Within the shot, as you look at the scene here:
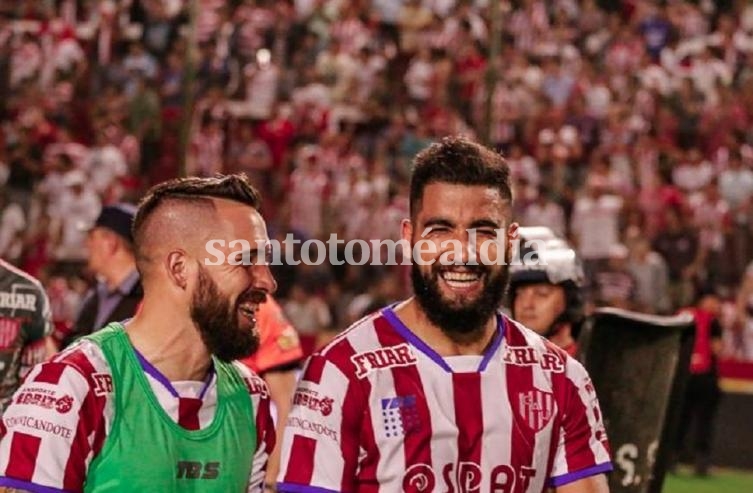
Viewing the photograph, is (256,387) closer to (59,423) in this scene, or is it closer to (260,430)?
(260,430)

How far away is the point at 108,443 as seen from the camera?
3828 millimetres

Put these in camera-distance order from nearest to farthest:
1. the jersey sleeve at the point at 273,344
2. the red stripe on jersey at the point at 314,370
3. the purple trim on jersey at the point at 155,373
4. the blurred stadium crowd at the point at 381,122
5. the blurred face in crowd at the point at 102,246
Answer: the purple trim on jersey at the point at 155,373
the red stripe on jersey at the point at 314,370
the jersey sleeve at the point at 273,344
the blurred face in crowd at the point at 102,246
the blurred stadium crowd at the point at 381,122

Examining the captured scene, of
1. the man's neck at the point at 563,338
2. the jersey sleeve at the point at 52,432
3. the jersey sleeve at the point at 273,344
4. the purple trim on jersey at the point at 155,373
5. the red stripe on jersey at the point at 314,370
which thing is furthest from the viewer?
the jersey sleeve at the point at 273,344

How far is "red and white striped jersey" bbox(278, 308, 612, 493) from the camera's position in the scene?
4008 millimetres

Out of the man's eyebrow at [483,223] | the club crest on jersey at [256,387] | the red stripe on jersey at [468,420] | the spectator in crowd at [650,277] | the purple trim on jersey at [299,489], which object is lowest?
the purple trim on jersey at [299,489]

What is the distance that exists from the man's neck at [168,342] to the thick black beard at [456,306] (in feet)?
1.70

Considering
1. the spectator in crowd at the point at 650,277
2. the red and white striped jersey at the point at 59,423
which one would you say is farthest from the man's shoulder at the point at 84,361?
the spectator in crowd at the point at 650,277

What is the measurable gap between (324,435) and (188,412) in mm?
311

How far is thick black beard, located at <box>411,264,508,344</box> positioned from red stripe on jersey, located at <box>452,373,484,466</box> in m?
0.13

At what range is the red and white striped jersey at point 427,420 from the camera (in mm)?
4008

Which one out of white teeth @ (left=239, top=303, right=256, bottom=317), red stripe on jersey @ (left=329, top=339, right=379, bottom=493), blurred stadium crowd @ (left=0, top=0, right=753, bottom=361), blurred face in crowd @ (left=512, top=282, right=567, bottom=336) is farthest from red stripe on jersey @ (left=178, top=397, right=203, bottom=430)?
blurred stadium crowd @ (left=0, top=0, right=753, bottom=361)

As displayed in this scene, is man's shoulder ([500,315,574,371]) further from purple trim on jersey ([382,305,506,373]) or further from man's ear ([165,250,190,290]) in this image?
man's ear ([165,250,190,290])

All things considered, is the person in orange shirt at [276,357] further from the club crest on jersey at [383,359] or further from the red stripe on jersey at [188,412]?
the red stripe on jersey at [188,412]

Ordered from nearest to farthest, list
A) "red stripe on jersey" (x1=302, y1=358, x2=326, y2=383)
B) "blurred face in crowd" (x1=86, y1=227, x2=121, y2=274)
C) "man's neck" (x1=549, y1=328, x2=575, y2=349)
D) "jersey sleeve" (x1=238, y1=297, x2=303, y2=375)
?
"red stripe on jersey" (x1=302, y1=358, x2=326, y2=383) < "man's neck" (x1=549, y1=328, x2=575, y2=349) < "jersey sleeve" (x1=238, y1=297, x2=303, y2=375) < "blurred face in crowd" (x1=86, y1=227, x2=121, y2=274)
